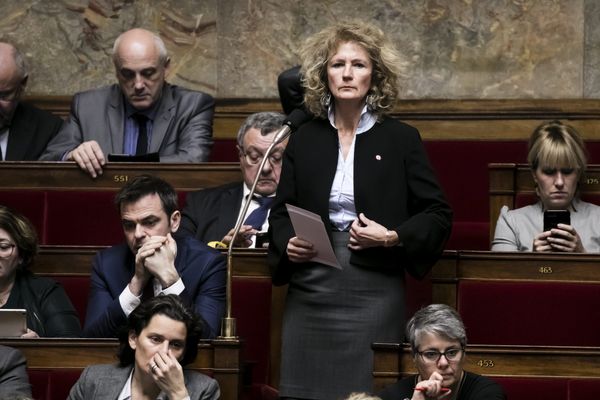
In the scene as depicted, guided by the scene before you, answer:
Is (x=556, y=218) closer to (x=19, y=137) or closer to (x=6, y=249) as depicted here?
(x=6, y=249)

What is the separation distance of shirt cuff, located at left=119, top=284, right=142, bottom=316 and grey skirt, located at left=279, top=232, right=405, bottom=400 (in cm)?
37

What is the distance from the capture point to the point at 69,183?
4.54 metres

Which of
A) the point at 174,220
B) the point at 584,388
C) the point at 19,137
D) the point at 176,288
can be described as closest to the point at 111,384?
the point at 176,288

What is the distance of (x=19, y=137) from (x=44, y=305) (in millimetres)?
1047

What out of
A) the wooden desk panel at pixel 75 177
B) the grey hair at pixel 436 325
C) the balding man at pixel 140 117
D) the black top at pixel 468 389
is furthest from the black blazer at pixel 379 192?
the balding man at pixel 140 117

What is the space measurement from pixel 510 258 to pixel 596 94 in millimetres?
1694

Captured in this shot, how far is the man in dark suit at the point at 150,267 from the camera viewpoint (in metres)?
3.72

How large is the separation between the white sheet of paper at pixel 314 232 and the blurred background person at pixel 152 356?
28 cm

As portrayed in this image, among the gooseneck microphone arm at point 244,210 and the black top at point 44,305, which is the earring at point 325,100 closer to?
the gooseneck microphone arm at point 244,210

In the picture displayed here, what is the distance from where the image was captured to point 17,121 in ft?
15.9

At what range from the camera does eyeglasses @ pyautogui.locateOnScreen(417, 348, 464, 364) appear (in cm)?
334

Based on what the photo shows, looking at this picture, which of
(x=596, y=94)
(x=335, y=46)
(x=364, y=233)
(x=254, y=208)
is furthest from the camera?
(x=596, y=94)

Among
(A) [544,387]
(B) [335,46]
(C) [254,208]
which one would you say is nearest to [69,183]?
(C) [254,208]

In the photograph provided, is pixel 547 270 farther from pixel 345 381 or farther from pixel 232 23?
pixel 232 23
